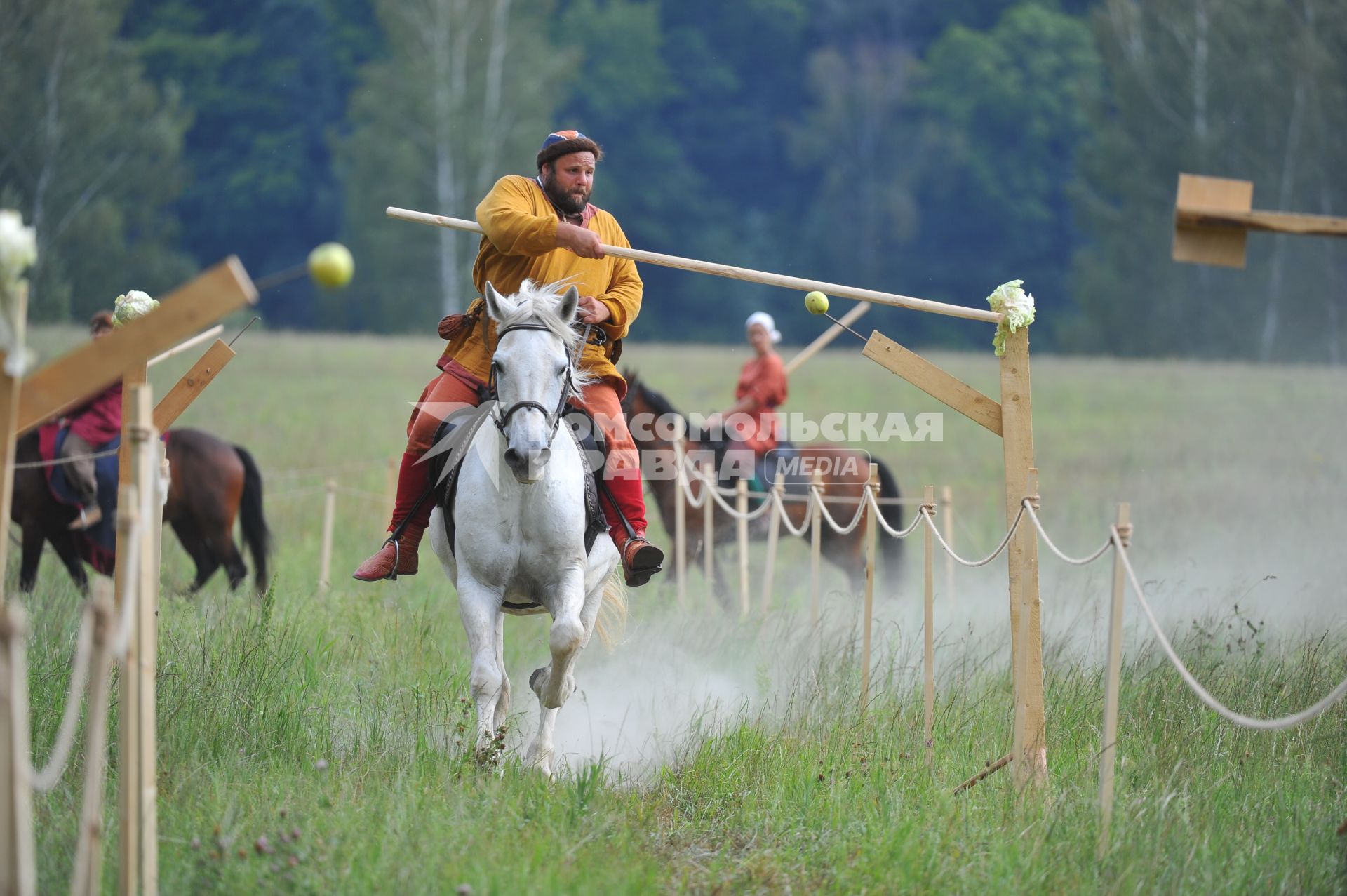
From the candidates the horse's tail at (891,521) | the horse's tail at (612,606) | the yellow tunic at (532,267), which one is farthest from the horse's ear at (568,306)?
the horse's tail at (891,521)

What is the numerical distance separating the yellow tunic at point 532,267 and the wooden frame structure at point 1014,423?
0.26 metres

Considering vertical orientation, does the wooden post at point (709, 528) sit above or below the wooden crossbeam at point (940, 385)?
below

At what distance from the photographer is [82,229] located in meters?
35.1

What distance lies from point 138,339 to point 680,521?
26.8ft

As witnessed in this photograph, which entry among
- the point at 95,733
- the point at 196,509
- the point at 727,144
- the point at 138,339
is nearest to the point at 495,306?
the point at 138,339

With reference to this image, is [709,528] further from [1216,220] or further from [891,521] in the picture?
[1216,220]

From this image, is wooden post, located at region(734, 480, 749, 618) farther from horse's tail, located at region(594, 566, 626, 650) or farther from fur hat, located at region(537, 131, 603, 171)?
fur hat, located at region(537, 131, 603, 171)

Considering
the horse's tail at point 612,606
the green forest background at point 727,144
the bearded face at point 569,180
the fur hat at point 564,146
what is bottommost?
the horse's tail at point 612,606

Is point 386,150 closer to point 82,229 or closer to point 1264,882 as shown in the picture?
point 82,229

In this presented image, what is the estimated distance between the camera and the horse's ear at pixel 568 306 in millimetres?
6133

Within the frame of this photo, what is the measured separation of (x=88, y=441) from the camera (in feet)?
36.7

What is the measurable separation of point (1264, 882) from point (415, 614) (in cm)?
549

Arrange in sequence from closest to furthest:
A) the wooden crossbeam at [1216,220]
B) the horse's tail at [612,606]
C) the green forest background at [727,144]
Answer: the wooden crossbeam at [1216,220] → the horse's tail at [612,606] → the green forest background at [727,144]

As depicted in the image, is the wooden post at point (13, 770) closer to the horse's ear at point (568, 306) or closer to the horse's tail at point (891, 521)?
the horse's ear at point (568, 306)
